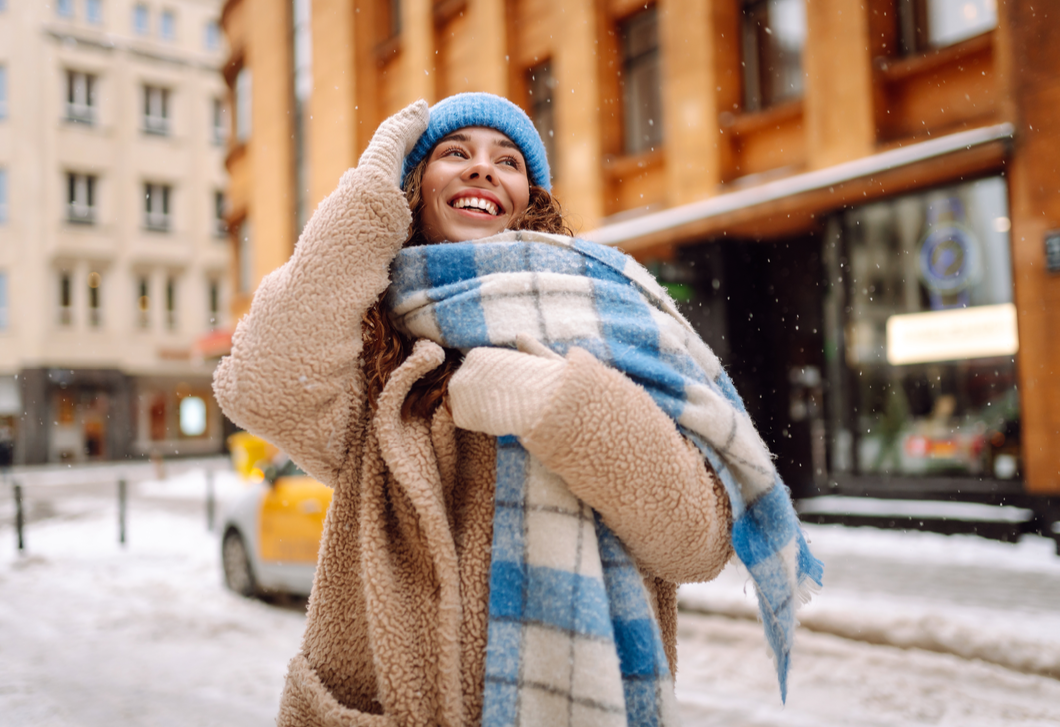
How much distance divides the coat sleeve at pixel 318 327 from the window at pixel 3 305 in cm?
3623

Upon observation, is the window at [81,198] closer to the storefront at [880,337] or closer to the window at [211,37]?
the window at [211,37]

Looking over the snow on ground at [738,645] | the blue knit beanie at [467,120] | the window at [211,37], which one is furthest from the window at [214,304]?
the blue knit beanie at [467,120]

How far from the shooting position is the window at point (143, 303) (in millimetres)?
34719

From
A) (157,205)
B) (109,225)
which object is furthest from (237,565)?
(157,205)

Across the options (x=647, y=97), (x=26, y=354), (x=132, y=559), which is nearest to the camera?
(x=132, y=559)

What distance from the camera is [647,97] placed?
39.9 ft

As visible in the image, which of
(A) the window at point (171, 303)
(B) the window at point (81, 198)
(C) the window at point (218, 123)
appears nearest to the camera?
(B) the window at point (81, 198)

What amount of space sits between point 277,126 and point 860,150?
43.8 ft

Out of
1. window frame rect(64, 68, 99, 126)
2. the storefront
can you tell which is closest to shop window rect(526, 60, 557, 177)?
the storefront

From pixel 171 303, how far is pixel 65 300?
407 centimetres

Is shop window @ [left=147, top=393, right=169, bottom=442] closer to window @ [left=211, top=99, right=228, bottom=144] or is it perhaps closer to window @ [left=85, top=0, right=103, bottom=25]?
window @ [left=211, top=99, right=228, bottom=144]

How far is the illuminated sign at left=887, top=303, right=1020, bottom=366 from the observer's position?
28.5 ft

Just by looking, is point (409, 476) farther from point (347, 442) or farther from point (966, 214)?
point (966, 214)

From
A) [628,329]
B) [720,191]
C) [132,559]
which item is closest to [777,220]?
[720,191]
